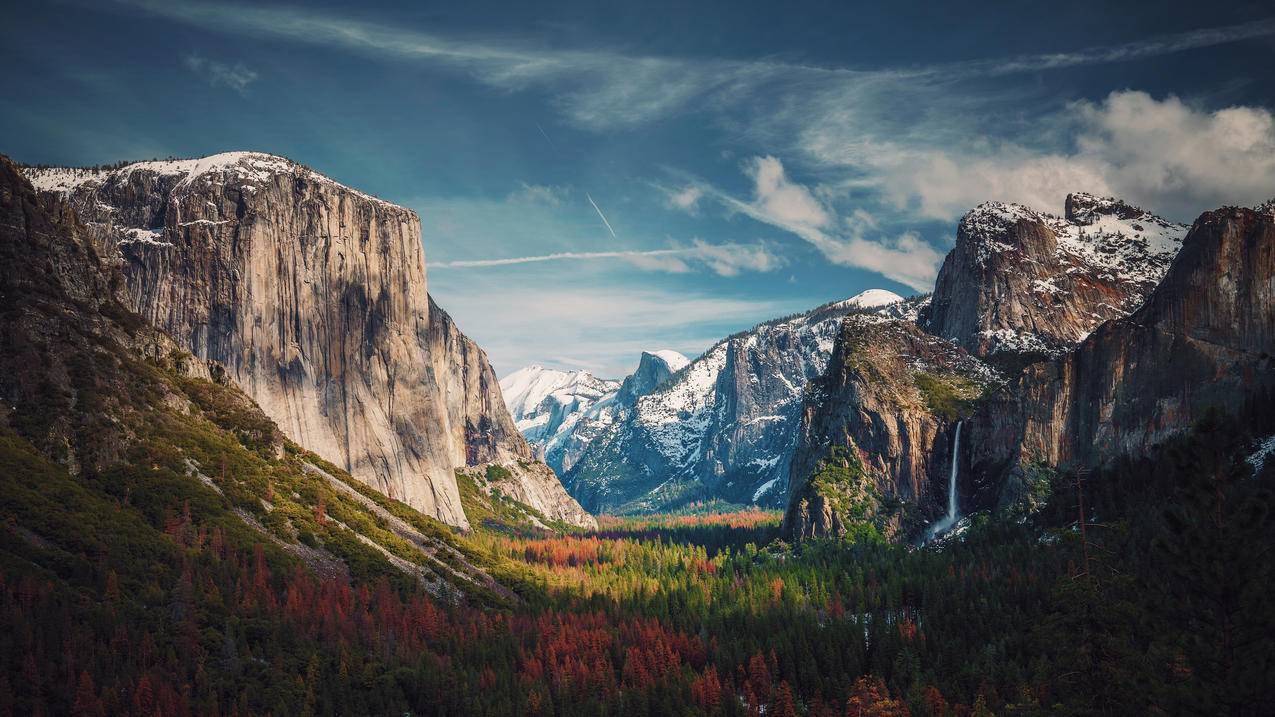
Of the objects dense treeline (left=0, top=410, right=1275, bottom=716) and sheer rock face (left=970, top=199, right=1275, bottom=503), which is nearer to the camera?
dense treeline (left=0, top=410, right=1275, bottom=716)

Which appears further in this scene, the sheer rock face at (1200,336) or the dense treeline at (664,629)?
the sheer rock face at (1200,336)

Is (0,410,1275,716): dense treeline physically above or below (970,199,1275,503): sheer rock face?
below

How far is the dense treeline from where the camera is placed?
41.6 m

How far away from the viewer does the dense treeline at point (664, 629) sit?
41.6 m

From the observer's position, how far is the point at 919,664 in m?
109

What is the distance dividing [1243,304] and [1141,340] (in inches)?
825

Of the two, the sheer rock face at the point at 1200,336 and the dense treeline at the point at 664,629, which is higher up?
the sheer rock face at the point at 1200,336

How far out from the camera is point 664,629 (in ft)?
449

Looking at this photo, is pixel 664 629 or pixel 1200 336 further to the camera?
pixel 1200 336

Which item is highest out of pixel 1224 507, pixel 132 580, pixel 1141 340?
pixel 1141 340

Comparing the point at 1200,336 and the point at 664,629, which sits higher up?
the point at 1200,336

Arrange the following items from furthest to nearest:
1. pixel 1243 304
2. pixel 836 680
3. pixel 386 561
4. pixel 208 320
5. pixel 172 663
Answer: pixel 208 320
pixel 1243 304
pixel 386 561
pixel 836 680
pixel 172 663

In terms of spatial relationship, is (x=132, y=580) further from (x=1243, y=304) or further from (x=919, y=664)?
(x=1243, y=304)

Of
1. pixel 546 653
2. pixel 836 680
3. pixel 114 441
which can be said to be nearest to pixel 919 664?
pixel 836 680
